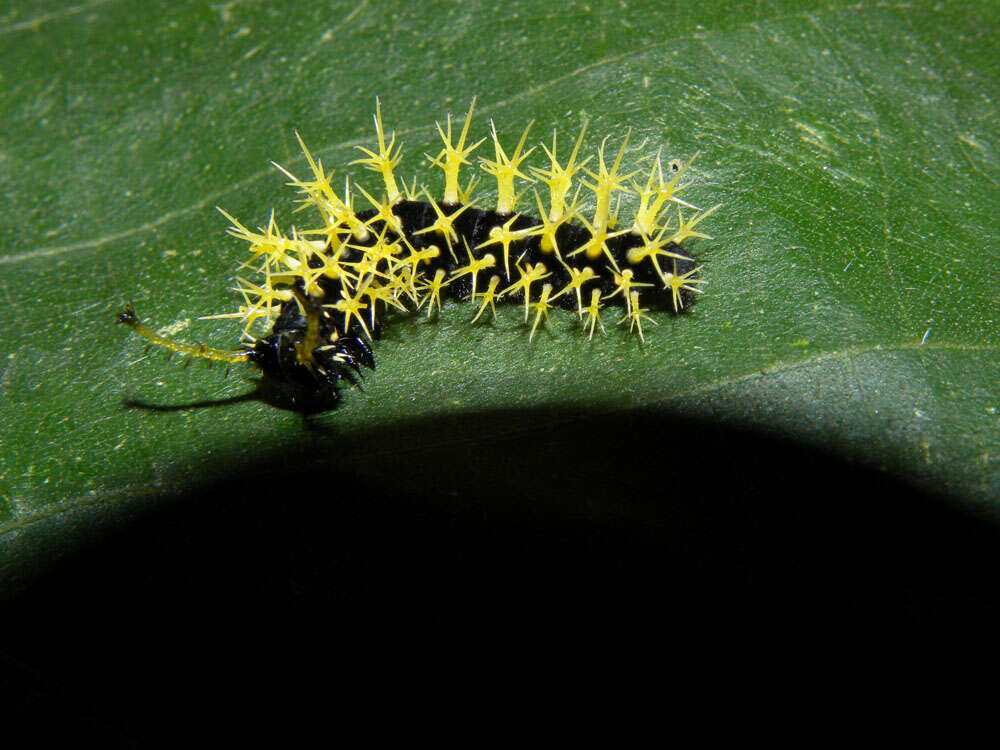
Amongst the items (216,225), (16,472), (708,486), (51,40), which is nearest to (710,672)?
(708,486)

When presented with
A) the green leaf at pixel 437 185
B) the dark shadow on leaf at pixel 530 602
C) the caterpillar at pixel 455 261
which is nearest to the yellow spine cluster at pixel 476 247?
the caterpillar at pixel 455 261

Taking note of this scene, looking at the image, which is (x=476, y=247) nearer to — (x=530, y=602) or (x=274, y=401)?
(x=274, y=401)

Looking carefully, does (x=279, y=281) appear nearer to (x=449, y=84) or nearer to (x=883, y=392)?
(x=449, y=84)

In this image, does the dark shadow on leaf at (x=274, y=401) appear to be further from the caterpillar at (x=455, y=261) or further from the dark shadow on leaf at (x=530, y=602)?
the dark shadow on leaf at (x=530, y=602)

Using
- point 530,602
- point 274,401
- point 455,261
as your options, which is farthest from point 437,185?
point 530,602

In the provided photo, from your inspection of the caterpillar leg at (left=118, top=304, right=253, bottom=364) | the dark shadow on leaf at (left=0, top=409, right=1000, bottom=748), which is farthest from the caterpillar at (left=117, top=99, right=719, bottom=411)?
the dark shadow on leaf at (left=0, top=409, right=1000, bottom=748)

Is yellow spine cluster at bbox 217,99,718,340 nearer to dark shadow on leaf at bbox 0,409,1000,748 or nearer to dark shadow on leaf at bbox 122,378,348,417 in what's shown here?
dark shadow on leaf at bbox 122,378,348,417
